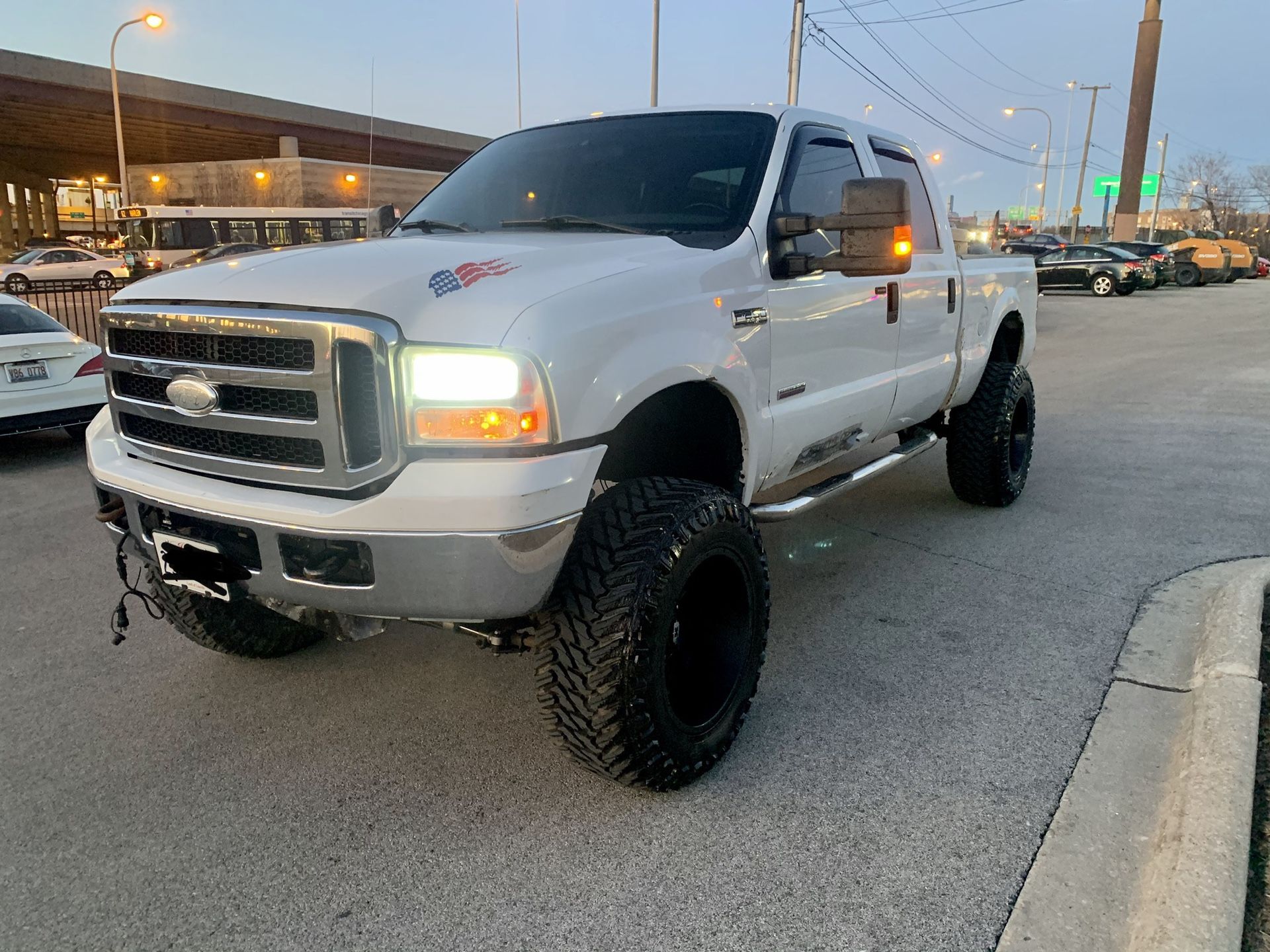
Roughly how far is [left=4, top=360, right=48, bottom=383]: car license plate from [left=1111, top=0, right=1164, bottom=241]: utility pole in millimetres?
41833

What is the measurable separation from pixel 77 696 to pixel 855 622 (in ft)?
10.1

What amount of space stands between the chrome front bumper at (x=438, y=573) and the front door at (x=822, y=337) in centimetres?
128

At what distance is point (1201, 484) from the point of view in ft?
21.3

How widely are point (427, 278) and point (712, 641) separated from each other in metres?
1.44

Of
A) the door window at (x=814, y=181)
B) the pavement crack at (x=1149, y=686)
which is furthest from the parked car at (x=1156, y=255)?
the pavement crack at (x=1149, y=686)

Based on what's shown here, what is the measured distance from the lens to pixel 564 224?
3529mm

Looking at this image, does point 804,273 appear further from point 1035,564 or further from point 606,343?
point 1035,564

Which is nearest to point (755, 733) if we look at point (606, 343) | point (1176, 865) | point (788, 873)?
point (788, 873)

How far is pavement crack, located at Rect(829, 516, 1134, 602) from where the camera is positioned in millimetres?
4508

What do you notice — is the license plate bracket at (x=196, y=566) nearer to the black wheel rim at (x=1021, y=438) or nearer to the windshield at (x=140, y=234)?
the black wheel rim at (x=1021, y=438)

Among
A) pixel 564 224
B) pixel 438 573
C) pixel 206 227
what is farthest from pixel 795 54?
pixel 438 573

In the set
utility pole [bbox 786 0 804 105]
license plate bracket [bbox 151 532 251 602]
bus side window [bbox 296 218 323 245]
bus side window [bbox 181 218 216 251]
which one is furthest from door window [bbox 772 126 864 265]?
bus side window [bbox 181 218 216 251]

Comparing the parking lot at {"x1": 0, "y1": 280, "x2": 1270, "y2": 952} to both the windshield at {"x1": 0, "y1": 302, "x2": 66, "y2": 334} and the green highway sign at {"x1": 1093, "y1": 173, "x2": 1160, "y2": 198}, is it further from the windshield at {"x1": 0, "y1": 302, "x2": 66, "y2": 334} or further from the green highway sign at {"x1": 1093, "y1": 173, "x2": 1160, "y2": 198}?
the green highway sign at {"x1": 1093, "y1": 173, "x2": 1160, "y2": 198}

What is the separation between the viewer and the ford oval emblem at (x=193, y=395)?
2662mm
